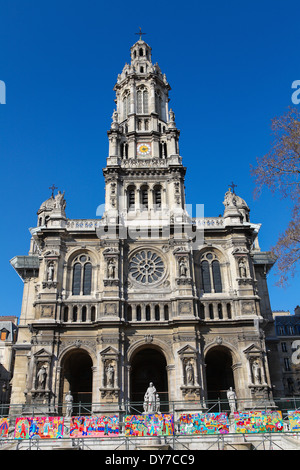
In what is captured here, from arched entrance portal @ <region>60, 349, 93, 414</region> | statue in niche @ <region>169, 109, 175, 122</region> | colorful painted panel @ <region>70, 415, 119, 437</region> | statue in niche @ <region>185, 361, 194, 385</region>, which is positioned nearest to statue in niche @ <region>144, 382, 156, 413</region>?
colorful painted panel @ <region>70, 415, 119, 437</region>

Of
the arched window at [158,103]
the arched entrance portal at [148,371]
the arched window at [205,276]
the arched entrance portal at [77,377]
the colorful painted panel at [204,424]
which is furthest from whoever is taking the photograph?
the arched window at [158,103]

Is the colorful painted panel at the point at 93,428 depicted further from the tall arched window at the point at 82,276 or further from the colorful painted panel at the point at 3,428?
the tall arched window at the point at 82,276

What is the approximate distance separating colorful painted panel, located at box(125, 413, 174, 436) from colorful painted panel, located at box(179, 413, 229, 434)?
142 centimetres

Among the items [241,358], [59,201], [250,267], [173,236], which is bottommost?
[241,358]

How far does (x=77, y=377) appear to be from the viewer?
37094mm

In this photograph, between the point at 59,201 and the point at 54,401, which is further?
the point at 59,201

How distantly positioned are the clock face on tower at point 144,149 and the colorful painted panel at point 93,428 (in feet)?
93.2

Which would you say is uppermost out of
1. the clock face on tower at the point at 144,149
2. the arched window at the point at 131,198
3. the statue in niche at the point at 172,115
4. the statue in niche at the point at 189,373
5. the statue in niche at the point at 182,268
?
the statue in niche at the point at 172,115

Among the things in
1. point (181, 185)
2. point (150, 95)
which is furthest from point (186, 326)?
point (150, 95)

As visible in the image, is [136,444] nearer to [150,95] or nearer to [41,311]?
[41,311]

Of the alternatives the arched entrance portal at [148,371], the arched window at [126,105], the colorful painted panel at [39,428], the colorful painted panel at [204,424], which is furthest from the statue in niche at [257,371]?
the arched window at [126,105]

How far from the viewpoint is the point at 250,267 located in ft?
119

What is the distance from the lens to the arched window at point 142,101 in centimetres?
4675
